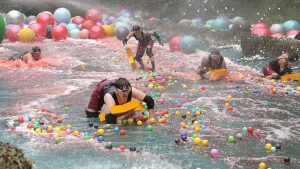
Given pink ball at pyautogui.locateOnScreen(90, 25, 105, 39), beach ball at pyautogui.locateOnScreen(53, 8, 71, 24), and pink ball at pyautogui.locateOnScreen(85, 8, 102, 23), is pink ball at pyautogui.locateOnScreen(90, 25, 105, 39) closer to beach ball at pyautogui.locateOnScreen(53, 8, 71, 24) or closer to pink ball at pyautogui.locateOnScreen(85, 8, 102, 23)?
beach ball at pyautogui.locateOnScreen(53, 8, 71, 24)

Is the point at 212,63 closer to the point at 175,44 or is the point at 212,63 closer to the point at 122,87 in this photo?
the point at 122,87

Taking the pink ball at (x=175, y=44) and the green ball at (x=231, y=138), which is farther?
the pink ball at (x=175, y=44)

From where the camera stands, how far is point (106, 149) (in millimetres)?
7281

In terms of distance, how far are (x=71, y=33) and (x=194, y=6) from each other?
7.76 metres

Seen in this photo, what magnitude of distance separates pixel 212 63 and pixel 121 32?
835 centimetres

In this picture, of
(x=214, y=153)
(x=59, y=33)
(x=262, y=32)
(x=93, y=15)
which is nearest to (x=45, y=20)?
(x=59, y=33)

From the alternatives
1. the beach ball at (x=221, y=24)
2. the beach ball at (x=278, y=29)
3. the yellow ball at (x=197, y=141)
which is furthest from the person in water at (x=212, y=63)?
the beach ball at (x=221, y=24)

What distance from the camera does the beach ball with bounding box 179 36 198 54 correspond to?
17.3 meters

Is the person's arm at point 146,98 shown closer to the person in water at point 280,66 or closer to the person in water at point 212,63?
the person in water at point 212,63

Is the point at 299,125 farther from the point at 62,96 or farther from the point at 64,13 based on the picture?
the point at 64,13

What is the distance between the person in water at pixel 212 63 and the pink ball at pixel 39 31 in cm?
912

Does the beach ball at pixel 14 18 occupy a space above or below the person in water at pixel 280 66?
above

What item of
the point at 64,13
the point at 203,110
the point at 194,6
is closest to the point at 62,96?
the point at 203,110

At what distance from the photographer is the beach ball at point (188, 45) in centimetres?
1730
